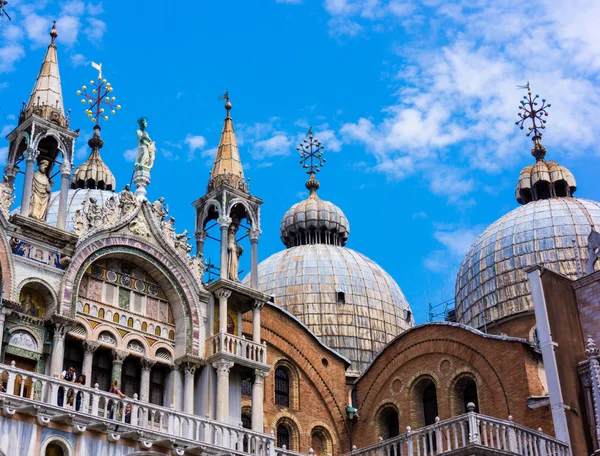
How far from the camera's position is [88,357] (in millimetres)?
24266

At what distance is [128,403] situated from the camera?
72.1ft

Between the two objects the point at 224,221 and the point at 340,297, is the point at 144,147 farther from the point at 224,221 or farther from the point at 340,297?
the point at 340,297

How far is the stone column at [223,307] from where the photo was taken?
1054 inches

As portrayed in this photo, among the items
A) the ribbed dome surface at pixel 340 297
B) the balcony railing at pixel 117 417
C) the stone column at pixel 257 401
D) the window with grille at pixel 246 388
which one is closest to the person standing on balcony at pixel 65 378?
the balcony railing at pixel 117 417

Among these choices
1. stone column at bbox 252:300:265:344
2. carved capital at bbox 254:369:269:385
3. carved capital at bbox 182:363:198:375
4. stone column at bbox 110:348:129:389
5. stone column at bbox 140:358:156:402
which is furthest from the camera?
stone column at bbox 252:300:265:344

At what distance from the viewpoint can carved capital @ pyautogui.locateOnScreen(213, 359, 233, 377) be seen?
2603 centimetres

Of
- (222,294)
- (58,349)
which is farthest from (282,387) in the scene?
(58,349)

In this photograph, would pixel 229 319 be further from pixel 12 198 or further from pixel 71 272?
pixel 12 198

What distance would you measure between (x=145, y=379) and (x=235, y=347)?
8.77ft

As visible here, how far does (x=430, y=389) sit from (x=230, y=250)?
10116 mm

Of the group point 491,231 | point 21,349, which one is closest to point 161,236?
point 21,349

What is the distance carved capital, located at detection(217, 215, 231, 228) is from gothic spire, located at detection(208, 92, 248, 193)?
3.73ft

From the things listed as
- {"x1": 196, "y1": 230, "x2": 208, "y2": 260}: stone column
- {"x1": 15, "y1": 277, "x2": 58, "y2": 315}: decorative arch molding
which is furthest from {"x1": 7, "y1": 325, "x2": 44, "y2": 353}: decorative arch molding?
{"x1": 196, "y1": 230, "x2": 208, "y2": 260}: stone column

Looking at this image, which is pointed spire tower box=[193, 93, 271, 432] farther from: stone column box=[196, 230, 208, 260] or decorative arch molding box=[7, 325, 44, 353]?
decorative arch molding box=[7, 325, 44, 353]
